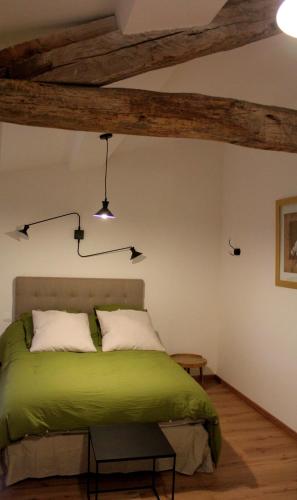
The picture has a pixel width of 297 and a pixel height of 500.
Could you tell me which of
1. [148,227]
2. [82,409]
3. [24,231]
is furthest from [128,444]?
[148,227]

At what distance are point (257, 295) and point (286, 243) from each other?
Answer: 673mm

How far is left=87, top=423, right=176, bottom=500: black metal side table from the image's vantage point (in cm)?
211

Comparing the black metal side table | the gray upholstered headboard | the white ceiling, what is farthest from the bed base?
the white ceiling

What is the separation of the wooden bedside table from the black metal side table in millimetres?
1587

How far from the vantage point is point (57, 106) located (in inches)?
74.5

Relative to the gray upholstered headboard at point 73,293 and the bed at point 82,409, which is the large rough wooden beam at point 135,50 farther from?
the gray upholstered headboard at point 73,293

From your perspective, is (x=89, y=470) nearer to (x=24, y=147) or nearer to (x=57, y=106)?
(x=57, y=106)

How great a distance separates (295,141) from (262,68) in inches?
34.5

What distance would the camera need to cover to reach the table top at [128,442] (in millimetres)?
2117

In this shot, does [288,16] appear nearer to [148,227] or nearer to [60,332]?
[60,332]

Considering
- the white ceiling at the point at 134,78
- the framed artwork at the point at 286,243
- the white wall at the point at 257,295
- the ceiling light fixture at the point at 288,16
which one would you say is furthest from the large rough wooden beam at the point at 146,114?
the white wall at the point at 257,295

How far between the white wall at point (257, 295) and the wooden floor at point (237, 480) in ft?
0.94

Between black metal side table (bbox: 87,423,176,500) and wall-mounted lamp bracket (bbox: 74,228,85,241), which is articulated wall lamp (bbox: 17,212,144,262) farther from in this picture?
black metal side table (bbox: 87,423,176,500)

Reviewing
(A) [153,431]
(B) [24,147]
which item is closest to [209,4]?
(B) [24,147]
